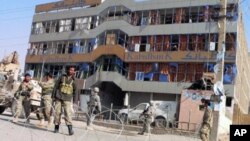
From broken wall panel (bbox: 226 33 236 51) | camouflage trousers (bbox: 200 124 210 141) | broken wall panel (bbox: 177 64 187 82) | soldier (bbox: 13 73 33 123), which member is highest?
broken wall panel (bbox: 226 33 236 51)

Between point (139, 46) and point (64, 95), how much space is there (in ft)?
103

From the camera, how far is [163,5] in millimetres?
40594

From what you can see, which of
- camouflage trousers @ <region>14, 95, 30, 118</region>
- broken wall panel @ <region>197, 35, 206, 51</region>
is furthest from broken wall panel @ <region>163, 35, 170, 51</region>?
camouflage trousers @ <region>14, 95, 30, 118</region>

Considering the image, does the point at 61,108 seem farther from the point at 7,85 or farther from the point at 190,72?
the point at 190,72

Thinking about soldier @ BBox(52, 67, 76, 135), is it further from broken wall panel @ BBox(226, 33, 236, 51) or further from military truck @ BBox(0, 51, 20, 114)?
broken wall panel @ BBox(226, 33, 236, 51)

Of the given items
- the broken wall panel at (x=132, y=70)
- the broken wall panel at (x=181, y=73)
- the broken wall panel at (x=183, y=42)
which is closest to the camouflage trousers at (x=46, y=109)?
the broken wall panel at (x=181, y=73)

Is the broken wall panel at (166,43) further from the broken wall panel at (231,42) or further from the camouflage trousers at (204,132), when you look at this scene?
the camouflage trousers at (204,132)

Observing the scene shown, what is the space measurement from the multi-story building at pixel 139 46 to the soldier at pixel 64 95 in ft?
73.5

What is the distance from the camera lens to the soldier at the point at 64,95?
33.5 ft

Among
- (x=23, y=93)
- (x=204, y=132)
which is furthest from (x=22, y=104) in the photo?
(x=204, y=132)

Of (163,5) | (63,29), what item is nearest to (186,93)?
(163,5)

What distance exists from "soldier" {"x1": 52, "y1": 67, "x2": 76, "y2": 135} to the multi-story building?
2239cm

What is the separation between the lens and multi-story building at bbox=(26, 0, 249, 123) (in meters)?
36.4

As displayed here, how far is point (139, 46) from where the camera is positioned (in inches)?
1634
